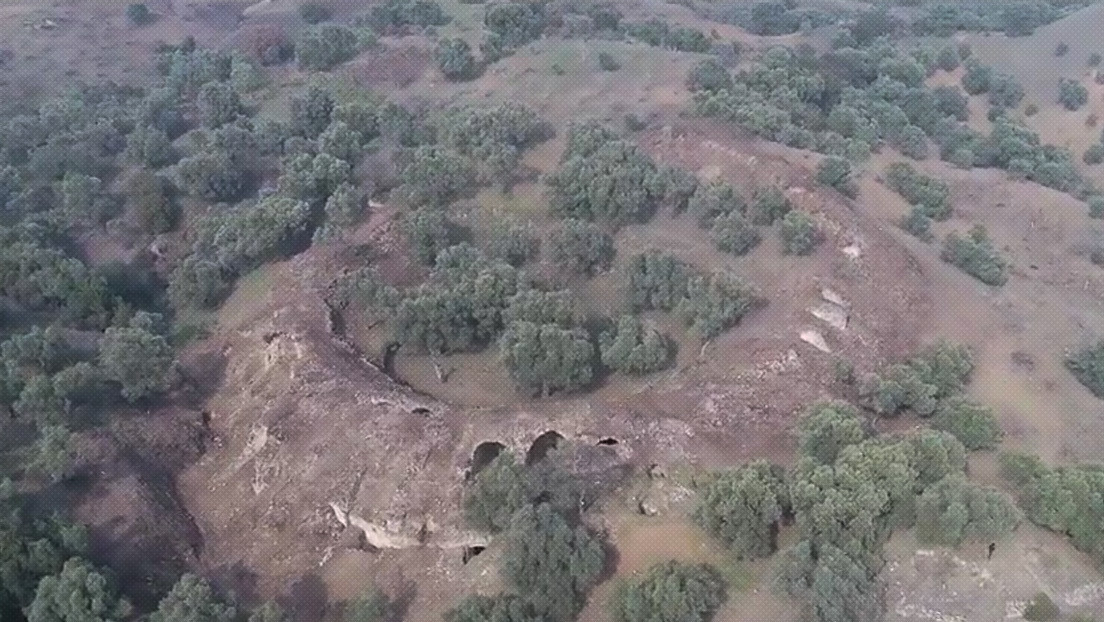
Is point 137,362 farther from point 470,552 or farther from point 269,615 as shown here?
point 470,552

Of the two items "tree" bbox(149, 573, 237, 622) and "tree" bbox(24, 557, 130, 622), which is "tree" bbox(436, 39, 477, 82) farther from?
"tree" bbox(24, 557, 130, 622)

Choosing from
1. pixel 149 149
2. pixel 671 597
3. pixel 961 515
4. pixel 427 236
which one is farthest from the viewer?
pixel 149 149

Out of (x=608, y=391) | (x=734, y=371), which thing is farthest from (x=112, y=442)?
(x=734, y=371)

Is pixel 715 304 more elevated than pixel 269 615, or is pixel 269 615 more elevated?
pixel 269 615

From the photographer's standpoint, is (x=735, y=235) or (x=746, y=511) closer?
(x=746, y=511)

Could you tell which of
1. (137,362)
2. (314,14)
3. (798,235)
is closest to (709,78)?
(798,235)

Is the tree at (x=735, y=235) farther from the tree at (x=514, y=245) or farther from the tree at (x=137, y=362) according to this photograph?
the tree at (x=137, y=362)

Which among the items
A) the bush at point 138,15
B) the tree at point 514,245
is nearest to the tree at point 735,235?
the tree at point 514,245
